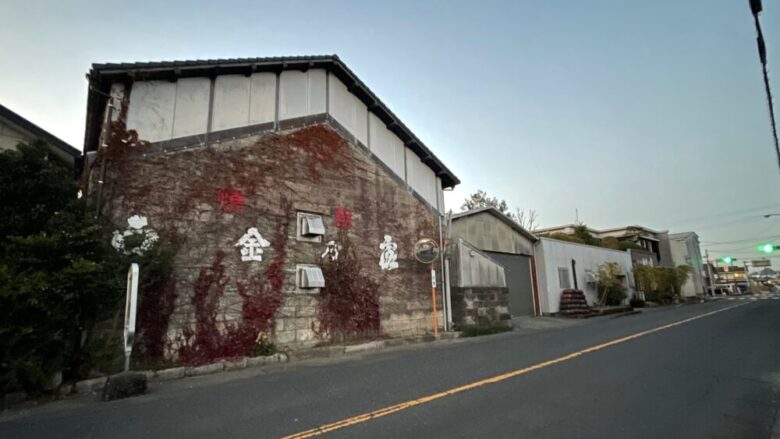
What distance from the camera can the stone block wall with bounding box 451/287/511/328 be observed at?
47.9 feet

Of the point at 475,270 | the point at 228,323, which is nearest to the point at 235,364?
the point at 228,323

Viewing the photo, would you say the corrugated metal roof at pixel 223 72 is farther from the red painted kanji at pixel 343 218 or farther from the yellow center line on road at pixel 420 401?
the yellow center line on road at pixel 420 401

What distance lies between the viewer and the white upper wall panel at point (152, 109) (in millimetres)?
9266

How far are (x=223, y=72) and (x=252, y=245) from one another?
484 cm

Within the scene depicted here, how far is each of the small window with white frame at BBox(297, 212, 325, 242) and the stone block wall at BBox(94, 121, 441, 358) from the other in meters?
0.17

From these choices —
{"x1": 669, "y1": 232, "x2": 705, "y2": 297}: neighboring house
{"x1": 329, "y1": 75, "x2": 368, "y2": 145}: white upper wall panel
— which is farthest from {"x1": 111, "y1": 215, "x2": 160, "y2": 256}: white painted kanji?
{"x1": 669, "y1": 232, "x2": 705, "y2": 297}: neighboring house

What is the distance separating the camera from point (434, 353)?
9562mm

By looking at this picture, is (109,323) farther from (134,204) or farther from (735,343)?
(735,343)

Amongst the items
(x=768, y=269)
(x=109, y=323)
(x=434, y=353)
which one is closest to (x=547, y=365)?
(x=434, y=353)

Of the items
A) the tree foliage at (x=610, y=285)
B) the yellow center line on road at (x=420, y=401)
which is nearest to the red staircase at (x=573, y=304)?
the tree foliage at (x=610, y=285)

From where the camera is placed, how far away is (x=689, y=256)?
5062cm

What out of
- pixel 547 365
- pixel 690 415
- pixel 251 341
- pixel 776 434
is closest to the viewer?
pixel 776 434

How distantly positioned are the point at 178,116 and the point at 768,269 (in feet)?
453

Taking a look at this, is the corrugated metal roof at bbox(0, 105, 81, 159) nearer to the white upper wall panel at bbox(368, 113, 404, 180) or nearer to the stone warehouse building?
the stone warehouse building
